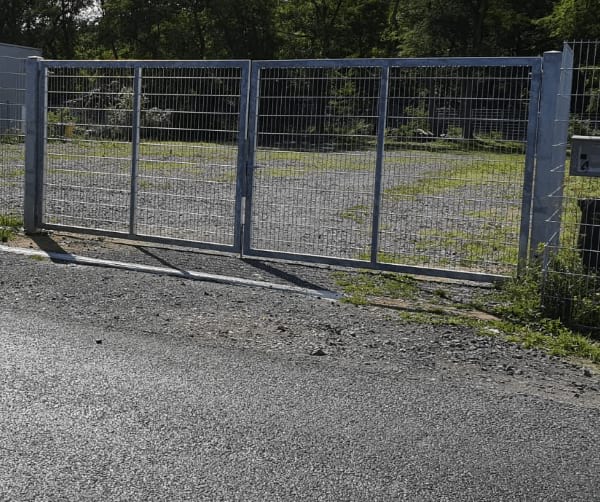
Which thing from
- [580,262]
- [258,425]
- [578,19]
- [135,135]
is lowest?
[258,425]

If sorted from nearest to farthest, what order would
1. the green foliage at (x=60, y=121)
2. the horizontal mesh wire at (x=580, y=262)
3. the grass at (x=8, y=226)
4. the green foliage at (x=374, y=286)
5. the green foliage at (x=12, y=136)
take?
the horizontal mesh wire at (x=580, y=262), the green foliage at (x=374, y=286), the grass at (x=8, y=226), the green foliage at (x=60, y=121), the green foliage at (x=12, y=136)

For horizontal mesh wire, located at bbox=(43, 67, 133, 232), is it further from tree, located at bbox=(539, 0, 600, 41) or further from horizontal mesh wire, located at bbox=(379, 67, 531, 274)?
tree, located at bbox=(539, 0, 600, 41)

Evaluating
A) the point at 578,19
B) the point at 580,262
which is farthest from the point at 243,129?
the point at 578,19

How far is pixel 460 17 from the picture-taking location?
51.8 m

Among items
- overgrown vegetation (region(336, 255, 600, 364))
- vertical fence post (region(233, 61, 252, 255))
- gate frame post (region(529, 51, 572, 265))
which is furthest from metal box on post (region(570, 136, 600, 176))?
vertical fence post (region(233, 61, 252, 255))

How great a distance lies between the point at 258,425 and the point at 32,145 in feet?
25.4

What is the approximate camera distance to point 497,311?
7.89 metres

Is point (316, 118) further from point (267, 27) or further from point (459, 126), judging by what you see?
point (267, 27)

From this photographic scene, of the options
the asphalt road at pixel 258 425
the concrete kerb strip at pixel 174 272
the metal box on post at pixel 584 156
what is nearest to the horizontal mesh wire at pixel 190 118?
the concrete kerb strip at pixel 174 272

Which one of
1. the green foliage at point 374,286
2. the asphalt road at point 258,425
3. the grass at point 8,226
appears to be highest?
the grass at point 8,226

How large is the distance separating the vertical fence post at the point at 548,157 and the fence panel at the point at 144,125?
11.2ft

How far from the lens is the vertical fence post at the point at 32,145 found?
11.3 meters

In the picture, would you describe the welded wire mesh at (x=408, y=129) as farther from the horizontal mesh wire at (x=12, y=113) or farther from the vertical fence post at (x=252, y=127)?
the horizontal mesh wire at (x=12, y=113)

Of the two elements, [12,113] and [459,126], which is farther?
[12,113]
